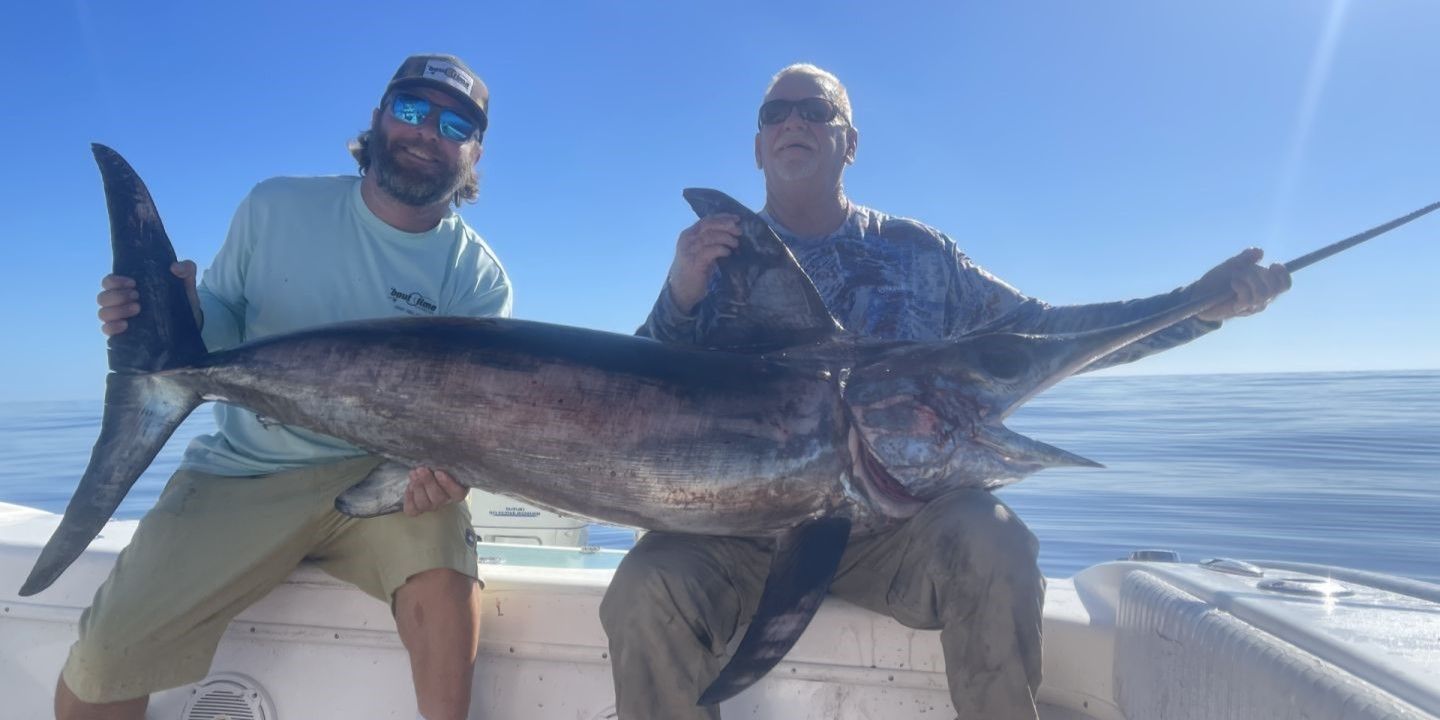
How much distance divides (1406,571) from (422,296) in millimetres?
6196

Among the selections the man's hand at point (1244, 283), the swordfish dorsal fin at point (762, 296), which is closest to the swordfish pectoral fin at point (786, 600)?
the swordfish dorsal fin at point (762, 296)

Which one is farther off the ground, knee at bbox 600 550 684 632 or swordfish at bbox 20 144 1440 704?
swordfish at bbox 20 144 1440 704

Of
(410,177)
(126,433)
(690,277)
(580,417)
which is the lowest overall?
(126,433)

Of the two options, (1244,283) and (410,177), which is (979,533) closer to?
(1244,283)

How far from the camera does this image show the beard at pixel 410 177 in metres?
3.12

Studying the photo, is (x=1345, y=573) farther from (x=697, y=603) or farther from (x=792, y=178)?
(x=792, y=178)

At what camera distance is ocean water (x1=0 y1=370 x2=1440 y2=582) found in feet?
21.4

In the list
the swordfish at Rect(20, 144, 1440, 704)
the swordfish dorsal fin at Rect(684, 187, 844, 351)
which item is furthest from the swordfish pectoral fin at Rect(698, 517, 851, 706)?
the swordfish dorsal fin at Rect(684, 187, 844, 351)

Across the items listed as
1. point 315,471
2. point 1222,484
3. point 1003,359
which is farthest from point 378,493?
point 1222,484

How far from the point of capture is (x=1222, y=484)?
29.6 ft

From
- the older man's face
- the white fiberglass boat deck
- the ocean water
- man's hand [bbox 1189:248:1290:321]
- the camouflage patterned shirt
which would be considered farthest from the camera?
the ocean water

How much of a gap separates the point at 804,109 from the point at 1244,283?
160cm

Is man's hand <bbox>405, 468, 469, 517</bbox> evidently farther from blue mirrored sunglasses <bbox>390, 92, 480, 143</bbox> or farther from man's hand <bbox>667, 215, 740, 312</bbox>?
blue mirrored sunglasses <bbox>390, 92, 480, 143</bbox>

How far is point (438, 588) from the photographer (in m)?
2.56
